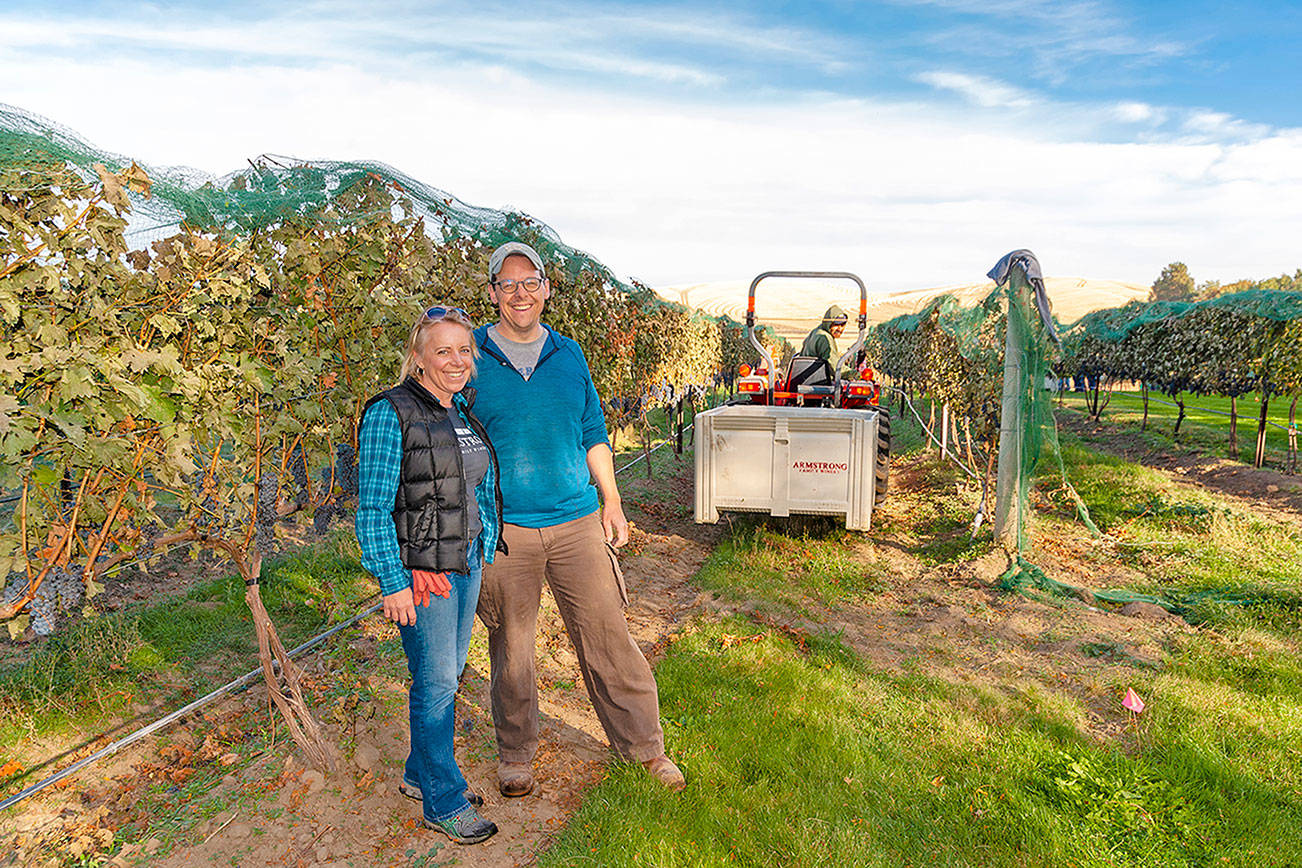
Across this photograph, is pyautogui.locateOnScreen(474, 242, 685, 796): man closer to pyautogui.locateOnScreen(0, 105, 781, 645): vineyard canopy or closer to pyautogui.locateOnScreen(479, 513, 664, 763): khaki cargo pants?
pyautogui.locateOnScreen(479, 513, 664, 763): khaki cargo pants

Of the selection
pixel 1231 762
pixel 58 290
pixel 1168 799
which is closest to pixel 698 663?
pixel 1168 799

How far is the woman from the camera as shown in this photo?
7.72 ft

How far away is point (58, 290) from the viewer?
2182 mm

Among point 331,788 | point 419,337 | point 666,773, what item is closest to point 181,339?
point 419,337

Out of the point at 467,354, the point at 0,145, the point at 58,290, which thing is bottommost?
the point at 467,354

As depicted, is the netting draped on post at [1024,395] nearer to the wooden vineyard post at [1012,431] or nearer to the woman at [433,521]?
the wooden vineyard post at [1012,431]

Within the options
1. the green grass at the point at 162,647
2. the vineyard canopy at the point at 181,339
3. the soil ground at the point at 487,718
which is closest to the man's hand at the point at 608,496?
the soil ground at the point at 487,718

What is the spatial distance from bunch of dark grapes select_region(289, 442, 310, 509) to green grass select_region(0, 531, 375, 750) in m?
1.16

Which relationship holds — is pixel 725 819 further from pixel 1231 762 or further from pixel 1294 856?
pixel 1231 762

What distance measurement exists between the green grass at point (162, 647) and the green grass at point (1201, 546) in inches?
244

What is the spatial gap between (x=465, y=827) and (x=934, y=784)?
1917 millimetres

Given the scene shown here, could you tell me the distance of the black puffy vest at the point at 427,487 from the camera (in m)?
2.39

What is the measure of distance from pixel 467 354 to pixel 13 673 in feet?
11.5

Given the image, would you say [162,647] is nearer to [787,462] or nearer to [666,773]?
[666,773]
